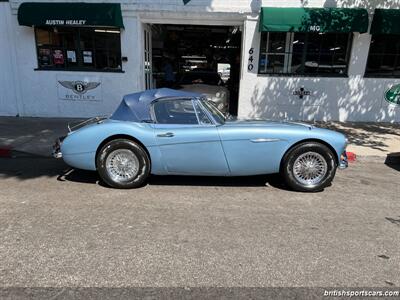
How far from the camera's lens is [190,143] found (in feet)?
15.1

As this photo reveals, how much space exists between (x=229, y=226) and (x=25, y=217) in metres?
2.36

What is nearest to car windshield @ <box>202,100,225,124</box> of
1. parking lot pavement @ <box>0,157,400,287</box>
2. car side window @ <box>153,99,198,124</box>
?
car side window @ <box>153,99,198,124</box>

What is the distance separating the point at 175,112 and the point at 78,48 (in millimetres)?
6562

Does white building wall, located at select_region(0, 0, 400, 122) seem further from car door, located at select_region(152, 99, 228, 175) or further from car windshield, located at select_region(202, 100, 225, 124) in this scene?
car door, located at select_region(152, 99, 228, 175)

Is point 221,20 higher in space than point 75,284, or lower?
higher

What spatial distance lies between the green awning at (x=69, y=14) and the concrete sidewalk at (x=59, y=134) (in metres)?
2.81

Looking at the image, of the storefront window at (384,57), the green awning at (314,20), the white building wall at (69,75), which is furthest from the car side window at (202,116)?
the storefront window at (384,57)

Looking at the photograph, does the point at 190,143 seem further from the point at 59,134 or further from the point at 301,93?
the point at 301,93

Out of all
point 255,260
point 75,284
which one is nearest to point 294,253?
point 255,260

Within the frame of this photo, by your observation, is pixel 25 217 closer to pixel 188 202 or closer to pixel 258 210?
pixel 188 202

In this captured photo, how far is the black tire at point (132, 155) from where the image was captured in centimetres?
471

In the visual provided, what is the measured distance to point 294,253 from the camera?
3.16 m

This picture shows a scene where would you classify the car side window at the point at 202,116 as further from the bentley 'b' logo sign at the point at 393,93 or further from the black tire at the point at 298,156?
the bentley 'b' logo sign at the point at 393,93

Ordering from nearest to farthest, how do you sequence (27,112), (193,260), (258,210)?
(193,260) < (258,210) < (27,112)
